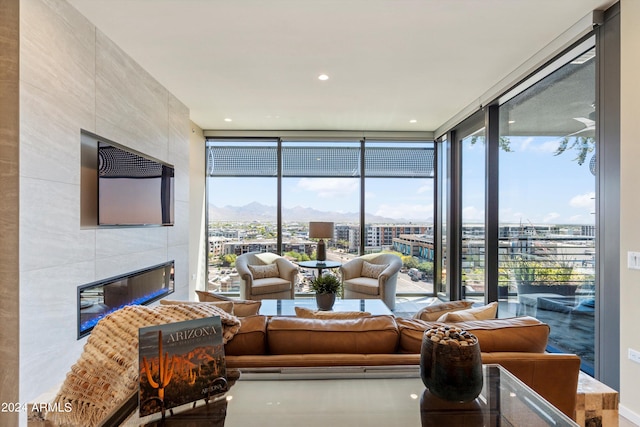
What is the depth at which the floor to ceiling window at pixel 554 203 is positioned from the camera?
2.48 m

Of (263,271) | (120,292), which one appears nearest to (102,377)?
(120,292)

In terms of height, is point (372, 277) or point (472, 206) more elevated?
point (472, 206)

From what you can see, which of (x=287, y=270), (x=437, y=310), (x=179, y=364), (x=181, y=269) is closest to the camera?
(x=179, y=364)

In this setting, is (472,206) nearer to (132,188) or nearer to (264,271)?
(264,271)

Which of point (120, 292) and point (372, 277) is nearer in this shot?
point (120, 292)

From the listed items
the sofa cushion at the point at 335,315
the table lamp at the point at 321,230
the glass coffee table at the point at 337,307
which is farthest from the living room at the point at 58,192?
the table lamp at the point at 321,230

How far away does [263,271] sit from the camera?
4684mm

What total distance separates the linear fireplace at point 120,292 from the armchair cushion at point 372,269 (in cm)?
265

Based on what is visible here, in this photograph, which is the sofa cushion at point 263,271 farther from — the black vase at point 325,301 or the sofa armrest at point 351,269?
the black vase at point 325,301

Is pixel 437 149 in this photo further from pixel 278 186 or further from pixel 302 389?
pixel 302 389

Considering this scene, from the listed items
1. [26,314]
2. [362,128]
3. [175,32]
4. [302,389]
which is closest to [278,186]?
[362,128]

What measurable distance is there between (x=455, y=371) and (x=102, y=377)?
3.71 feet

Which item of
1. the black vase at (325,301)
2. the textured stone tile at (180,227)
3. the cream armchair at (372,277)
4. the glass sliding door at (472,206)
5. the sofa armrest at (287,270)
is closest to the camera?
the black vase at (325,301)

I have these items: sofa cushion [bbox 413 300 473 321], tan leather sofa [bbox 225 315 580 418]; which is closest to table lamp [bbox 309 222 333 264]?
sofa cushion [bbox 413 300 473 321]
